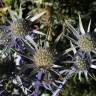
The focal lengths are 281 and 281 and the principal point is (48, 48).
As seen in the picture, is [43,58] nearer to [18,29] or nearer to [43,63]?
[43,63]

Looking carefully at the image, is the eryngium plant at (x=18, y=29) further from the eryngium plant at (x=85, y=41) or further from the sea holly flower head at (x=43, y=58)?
the eryngium plant at (x=85, y=41)

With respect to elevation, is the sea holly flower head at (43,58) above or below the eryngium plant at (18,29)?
below

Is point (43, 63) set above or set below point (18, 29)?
below

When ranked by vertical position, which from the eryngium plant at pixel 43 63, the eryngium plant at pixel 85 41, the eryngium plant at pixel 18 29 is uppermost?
the eryngium plant at pixel 18 29

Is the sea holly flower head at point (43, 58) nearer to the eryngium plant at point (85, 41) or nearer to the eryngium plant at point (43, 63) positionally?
the eryngium plant at point (43, 63)

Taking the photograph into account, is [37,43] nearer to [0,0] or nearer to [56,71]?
[56,71]

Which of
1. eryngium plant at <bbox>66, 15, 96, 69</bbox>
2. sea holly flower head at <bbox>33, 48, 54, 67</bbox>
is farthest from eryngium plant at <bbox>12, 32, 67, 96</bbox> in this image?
eryngium plant at <bbox>66, 15, 96, 69</bbox>

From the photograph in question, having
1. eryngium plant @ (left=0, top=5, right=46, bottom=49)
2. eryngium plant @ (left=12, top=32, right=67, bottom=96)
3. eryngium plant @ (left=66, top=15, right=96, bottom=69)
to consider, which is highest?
eryngium plant @ (left=0, top=5, right=46, bottom=49)

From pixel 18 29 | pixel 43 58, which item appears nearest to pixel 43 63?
pixel 43 58

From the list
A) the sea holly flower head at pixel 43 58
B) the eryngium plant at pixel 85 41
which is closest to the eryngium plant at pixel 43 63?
the sea holly flower head at pixel 43 58

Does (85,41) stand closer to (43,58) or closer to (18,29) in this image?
(43,58)

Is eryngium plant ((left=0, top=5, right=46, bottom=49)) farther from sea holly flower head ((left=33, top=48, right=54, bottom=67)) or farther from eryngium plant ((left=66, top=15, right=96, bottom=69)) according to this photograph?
eryngium plant ((left=66, top=15, right=96, bottom=69))
